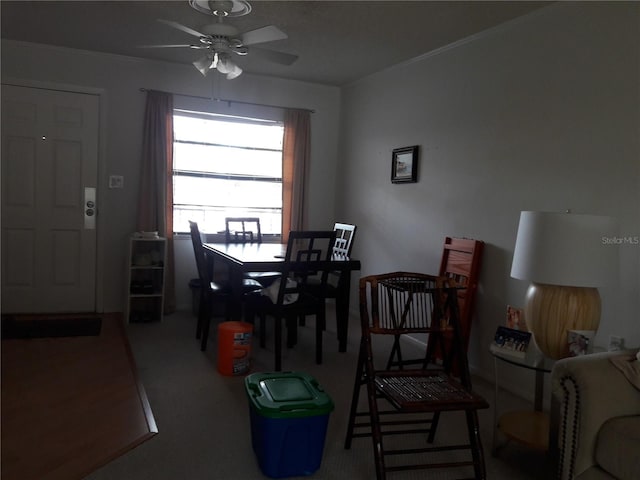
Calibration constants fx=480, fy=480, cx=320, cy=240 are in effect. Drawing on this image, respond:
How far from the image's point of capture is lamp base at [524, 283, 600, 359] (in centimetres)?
204

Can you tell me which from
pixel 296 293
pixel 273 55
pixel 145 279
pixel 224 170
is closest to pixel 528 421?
pixel 296 293

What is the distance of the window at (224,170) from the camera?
15.9ft

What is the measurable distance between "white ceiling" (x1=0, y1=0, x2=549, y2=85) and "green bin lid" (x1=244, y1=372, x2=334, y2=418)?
232 cm

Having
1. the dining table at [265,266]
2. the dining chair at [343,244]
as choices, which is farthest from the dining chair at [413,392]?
the dining chair at [343,244]

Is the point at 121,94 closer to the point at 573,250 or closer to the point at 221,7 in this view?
the point at 221,7

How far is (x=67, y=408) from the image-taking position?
8.38ft

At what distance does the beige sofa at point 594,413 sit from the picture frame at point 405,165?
2575 mm

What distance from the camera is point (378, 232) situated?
471 centimetres

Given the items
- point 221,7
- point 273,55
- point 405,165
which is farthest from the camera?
point 405,165

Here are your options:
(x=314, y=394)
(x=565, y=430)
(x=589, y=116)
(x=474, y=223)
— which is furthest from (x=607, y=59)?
(x=314, y=394)

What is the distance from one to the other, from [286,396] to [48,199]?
3460 millimetres

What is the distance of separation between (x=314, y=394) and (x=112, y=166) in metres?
3.42

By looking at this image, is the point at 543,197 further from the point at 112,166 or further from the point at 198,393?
the point at 112,166

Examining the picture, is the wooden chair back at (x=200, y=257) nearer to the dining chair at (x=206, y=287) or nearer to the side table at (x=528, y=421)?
the dining chair at (x=206, y=287)
